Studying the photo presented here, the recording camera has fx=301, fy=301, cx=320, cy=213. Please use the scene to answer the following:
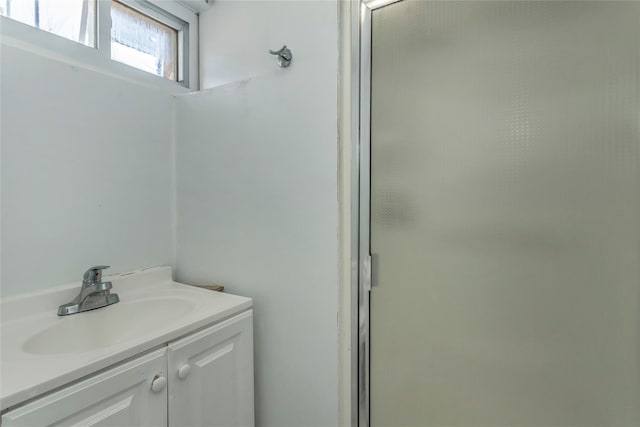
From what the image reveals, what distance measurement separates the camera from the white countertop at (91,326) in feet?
2.37

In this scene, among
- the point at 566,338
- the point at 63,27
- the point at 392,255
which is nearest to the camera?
the point at 566,338

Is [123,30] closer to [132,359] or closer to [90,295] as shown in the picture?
[90,295]

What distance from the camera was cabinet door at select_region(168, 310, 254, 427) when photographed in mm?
962

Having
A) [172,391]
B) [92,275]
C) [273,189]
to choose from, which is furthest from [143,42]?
[172,391]

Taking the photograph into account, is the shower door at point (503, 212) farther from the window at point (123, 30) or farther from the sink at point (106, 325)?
the window at point (123, 30)

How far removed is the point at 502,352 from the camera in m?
0.86

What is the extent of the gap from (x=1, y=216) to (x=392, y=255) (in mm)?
1319

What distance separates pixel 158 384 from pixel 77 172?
879 mm

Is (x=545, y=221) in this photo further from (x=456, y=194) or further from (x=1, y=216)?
(x=1, y=216)

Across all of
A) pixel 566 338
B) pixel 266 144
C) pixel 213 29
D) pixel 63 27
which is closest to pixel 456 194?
pixel 566 338

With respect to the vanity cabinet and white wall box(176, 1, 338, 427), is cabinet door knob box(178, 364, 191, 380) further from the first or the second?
white wall box(176, 1, 338, 427)

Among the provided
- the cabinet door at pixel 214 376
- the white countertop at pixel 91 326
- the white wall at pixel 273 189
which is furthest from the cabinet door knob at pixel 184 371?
the white wall at pixel 273 189

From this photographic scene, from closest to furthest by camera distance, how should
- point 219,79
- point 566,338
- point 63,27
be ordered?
point 566,338 → point 63,27 → point 219,79

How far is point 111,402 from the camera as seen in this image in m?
0.80
